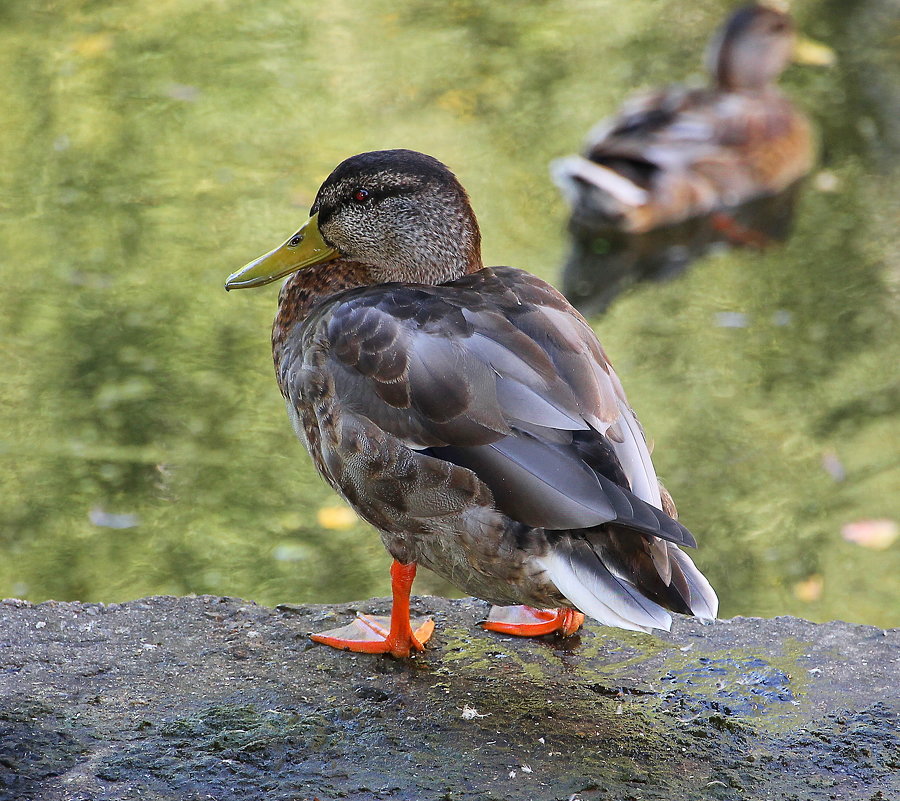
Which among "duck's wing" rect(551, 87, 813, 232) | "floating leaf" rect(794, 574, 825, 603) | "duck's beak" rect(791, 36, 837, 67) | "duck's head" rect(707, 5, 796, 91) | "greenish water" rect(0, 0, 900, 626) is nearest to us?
"floating leaf" rect(794, 574, 825, 603)

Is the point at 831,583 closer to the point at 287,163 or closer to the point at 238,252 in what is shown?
the point at 238,252

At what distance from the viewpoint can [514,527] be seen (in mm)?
2877

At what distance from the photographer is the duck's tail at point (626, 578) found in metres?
2.70

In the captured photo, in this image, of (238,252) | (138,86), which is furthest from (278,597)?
(138,86)

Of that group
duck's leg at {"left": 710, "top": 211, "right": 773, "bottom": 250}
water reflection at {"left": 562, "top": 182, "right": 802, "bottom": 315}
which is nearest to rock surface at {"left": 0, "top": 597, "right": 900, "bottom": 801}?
water reflection at {"left": 562, "top": 182, "right": 802, "bottom": 315}

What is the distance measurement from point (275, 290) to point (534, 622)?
3.63 m

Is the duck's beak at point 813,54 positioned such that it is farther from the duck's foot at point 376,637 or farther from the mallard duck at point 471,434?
the duck's foot at point 376,637

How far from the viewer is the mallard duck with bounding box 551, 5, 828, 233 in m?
7.21

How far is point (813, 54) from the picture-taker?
9.41m

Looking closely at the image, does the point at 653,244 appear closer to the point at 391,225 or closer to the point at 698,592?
the point at 391,225

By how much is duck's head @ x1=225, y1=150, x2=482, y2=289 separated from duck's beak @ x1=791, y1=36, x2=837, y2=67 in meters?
6.54

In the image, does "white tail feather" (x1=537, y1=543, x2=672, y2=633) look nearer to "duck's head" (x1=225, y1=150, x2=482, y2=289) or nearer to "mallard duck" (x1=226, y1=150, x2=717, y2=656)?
"mallard duck" (x1=226, y1=150, x2=717, y2=656)

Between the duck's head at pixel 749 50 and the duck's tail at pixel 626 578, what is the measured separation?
234 inches

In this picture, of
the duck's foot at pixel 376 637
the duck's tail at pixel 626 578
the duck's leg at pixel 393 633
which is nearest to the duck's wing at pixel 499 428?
the duck's tail at pixel 626 578
